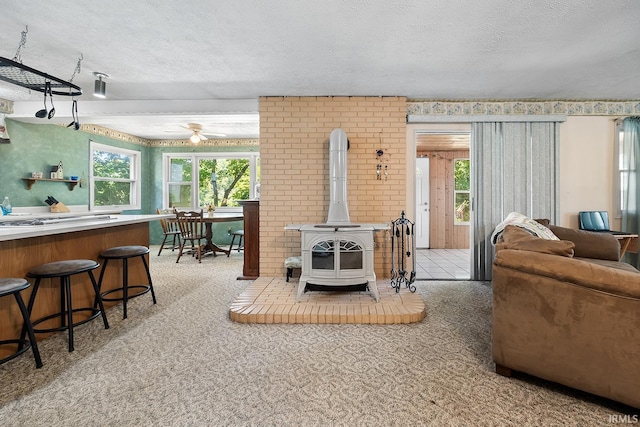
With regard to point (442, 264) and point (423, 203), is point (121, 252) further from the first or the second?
point (423, 203)

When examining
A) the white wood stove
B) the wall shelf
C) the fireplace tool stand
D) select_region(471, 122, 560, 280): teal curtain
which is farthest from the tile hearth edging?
the wall shelf

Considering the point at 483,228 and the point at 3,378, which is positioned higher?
the point at 483,228

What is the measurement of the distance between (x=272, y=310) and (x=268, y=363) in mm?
741

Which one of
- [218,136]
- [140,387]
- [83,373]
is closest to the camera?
[140,387]

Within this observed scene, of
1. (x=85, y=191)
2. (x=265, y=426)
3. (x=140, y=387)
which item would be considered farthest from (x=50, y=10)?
(x=85, y=191)

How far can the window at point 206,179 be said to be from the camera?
6.82 metres

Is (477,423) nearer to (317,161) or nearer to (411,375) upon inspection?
(411,375)

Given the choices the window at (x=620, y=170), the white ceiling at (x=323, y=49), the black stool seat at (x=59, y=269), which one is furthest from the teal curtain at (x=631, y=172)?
the black stool seat at (x=59, y=269)

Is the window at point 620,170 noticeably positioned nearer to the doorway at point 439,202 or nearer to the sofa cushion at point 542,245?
the doorway at point 439,202

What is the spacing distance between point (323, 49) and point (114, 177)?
5411mm

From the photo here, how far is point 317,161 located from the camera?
390 centimetres

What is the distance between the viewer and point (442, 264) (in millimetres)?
5137

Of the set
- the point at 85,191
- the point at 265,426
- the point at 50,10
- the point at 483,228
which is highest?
the point at 50,10

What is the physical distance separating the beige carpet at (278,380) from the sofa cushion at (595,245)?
4.67 feet
